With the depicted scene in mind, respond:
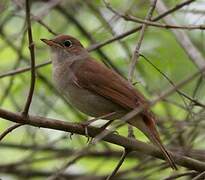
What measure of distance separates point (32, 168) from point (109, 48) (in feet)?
7.19

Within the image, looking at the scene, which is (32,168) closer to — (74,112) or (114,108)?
(74,112)

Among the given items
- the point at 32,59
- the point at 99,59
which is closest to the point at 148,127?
the point at 32,59

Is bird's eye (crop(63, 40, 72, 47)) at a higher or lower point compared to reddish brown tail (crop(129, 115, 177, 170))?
higher

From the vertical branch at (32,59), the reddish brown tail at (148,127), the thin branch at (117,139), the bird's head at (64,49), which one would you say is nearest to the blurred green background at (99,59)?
the bird's head at (64,49)

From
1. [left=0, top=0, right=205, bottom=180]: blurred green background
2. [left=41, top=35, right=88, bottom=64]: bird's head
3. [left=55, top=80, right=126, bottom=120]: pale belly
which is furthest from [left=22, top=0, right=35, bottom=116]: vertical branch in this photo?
[left=0, top=0, right=205, bottom=180]: blurred green background

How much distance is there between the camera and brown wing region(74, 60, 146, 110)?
643cm

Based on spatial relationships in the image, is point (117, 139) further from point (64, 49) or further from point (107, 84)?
point (64, 49)

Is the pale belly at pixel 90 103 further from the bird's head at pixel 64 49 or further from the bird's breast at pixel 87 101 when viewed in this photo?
the bird's head at pixel 64 49

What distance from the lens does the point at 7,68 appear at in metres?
9.23

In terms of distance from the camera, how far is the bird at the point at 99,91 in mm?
6273

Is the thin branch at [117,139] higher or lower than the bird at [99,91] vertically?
lower

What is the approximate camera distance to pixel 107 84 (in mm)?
6641

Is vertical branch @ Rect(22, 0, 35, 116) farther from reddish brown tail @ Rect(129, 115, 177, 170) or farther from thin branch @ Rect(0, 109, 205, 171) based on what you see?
reddish brown tail @ Rect(129, 115, 177, 170)

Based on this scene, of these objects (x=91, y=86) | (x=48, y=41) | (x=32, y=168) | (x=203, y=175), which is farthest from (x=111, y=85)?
(x=32, y=168)
